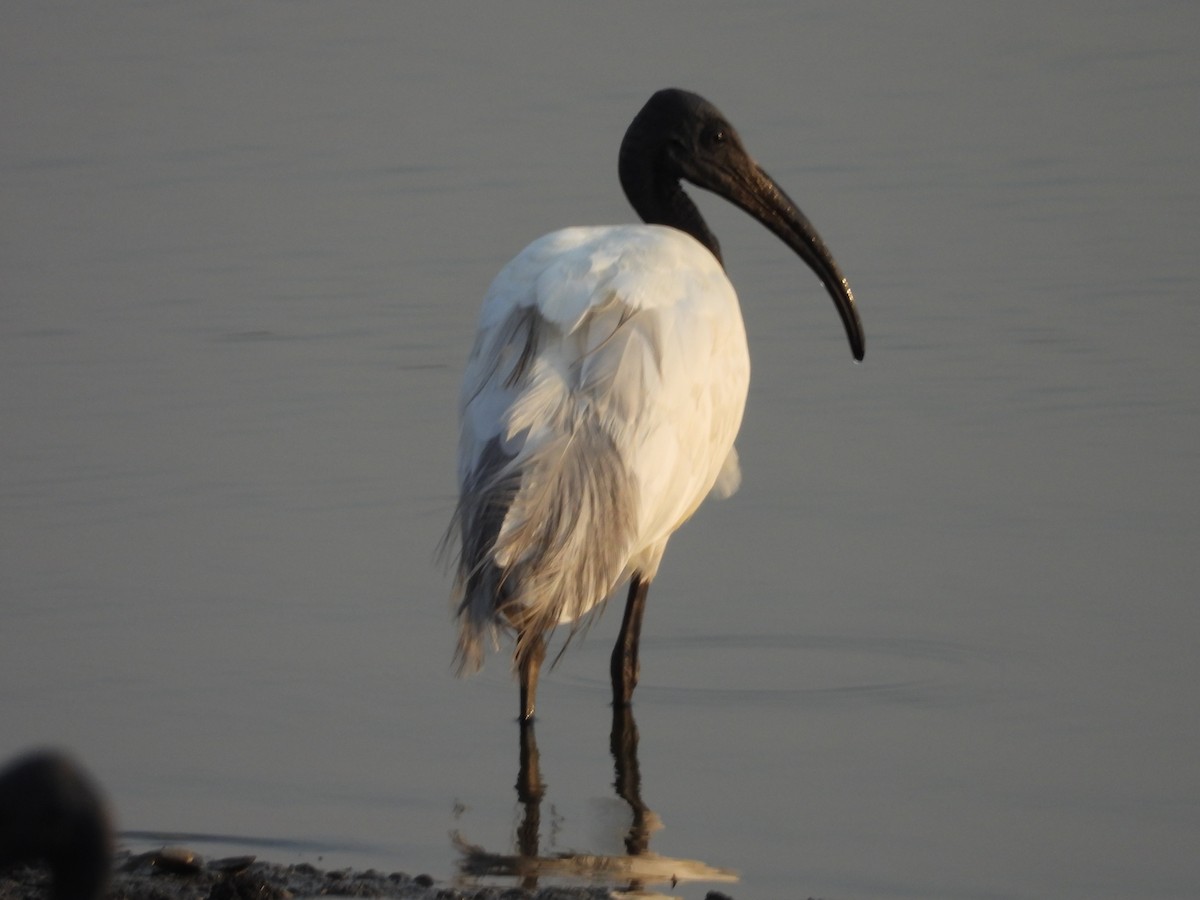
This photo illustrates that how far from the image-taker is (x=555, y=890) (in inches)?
214

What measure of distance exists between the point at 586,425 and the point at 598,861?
110cm

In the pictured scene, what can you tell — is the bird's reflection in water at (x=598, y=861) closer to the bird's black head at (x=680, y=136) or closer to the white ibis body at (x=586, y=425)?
the white ibis body at (x=586, y=425)

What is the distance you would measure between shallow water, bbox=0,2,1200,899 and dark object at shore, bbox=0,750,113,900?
2.53 meters

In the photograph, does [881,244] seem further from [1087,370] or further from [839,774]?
[839,774]

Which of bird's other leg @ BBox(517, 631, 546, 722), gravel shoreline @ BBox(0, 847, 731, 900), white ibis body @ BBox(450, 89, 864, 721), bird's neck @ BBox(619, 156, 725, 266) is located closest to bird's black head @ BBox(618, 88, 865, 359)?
bird's neck @ BBox(619, 156, 725, 266)

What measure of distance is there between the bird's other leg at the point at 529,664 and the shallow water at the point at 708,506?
5.6 inches

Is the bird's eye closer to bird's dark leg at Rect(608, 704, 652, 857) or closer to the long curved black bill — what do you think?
the long curved black bill

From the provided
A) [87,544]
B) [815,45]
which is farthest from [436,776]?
[815,45]

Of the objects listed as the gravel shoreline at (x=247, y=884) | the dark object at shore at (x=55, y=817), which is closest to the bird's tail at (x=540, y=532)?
the gravel shoreline at (x=247, y=884)

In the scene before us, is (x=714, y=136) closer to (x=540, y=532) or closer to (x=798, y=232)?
(x=798, y=232)

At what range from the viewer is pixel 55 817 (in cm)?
332

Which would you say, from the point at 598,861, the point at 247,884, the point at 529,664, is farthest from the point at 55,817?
the point at 529,664

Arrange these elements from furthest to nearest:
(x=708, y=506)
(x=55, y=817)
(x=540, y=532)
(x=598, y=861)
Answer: (x=708, y=506), (x=540, y=532), (x=598, y=861), (x=55, y=817)

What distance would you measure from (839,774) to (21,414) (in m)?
4.82
